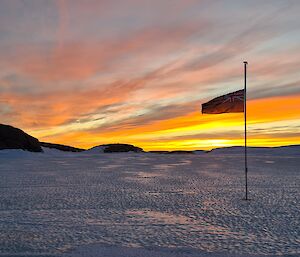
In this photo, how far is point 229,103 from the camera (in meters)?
12.0

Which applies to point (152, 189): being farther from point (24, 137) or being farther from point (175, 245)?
point (24, 137)

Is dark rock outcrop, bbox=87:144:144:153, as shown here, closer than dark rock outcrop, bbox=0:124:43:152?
No

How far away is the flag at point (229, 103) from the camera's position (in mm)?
11894

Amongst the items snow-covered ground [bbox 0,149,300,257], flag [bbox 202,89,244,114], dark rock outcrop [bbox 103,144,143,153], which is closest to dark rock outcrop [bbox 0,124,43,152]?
dark rock outcrop [bbox 103,144,143,153]

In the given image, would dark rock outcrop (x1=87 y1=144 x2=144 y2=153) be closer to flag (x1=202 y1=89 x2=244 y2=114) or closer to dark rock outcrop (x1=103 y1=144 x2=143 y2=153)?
dark rock outcrop (x1=103 y1=144 x2=143 y2=153)

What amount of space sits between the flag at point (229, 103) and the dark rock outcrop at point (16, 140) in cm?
4684

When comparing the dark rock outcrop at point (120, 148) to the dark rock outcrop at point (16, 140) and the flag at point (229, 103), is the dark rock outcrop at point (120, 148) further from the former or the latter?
the flag at point (229, 103)

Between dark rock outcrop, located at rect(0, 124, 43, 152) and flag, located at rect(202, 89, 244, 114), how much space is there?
154 ft

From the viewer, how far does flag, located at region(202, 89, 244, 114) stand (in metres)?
11.9

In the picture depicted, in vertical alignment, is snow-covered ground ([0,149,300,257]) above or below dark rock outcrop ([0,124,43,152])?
below

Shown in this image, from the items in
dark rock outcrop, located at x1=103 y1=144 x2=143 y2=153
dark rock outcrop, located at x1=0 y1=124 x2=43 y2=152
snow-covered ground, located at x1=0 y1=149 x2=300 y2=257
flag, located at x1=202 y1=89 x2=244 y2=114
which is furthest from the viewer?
dark rock outcrop, located at x1=103 y1=144 x2=143 y2=153

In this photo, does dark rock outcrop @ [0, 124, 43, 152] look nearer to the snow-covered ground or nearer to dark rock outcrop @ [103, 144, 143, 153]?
dark rock outcrop @ [103, 144, 143, 153]

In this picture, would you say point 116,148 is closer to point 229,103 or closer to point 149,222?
point 229,103

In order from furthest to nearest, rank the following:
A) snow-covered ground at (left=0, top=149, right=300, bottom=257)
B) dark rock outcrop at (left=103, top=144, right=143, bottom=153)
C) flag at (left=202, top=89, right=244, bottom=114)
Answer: dark rock outcrop at (left=103, top=144, right=143, bottom=153), flag at (left=202, top=89, right=244, bottom=114), snow-covered ground at (left=0, top=149, right=300, bottom=257)
